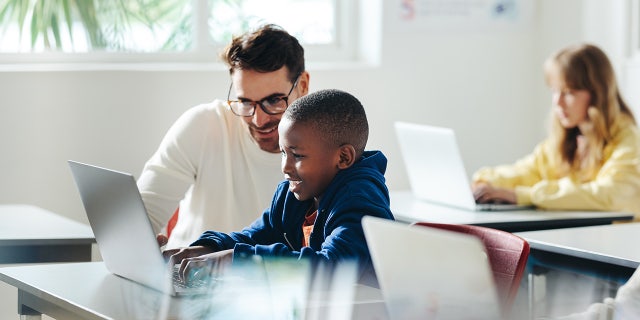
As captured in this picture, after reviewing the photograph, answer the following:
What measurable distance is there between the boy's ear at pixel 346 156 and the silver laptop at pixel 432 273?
2.25 feet

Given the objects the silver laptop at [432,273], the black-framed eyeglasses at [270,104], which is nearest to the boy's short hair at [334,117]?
the black-framed eyeglasses at [270,104]

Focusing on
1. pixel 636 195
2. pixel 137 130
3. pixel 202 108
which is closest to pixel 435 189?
pixel 636 195

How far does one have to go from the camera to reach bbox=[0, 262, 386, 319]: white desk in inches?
69.2

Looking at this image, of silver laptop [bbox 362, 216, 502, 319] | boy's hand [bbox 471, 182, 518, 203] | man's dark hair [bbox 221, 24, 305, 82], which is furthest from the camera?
boy's hand [bbox 471, 182, 518, 203]

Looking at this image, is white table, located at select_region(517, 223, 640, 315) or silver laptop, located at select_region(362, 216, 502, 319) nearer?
silver laptop, located at select_region(362, 216, 502, 319)

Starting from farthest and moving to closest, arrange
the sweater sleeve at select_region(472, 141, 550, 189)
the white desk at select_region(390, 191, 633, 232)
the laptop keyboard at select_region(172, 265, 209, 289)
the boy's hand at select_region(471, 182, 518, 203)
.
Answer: the sweater sleeve at select_region(472, 141, 550, 189) → the boy's hand at select_region(471, 182, 518, 203) → the white desk at select_region(390, 191, 633, 232) → the laptop keyboard at select_region(172, 265, 209, 289)

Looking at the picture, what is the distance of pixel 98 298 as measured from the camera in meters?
1.90

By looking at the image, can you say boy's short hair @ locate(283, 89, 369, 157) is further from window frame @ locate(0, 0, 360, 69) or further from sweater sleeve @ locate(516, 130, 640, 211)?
window frame @ locate(0, 0, 360, 69)

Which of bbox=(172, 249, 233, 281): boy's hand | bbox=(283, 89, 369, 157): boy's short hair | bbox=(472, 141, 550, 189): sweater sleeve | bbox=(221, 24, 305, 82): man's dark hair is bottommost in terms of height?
bbox=(472, 141, 550, 189): sweater sleeve

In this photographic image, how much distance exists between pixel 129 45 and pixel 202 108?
1640mm

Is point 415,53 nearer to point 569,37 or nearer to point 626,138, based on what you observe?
point 569,37

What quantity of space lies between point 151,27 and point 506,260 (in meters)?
2.80

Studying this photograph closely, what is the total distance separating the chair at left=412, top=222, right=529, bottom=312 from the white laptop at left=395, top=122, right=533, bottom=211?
133 centimetres

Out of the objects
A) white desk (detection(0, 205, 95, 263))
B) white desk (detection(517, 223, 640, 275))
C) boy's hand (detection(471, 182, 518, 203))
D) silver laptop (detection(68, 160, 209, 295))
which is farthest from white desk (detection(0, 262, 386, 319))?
boy's hand (detection(471, 182, 518, 203))
